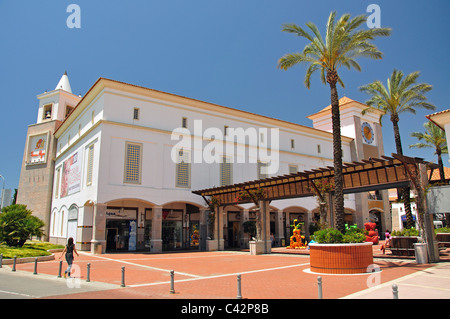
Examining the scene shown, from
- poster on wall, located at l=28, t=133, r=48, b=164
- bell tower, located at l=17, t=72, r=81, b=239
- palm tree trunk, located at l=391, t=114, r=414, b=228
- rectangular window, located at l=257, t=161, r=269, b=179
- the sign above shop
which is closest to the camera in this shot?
palm tree trunk, located at l=391, t=114, r=414, b=228

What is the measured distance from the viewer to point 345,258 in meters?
12.7

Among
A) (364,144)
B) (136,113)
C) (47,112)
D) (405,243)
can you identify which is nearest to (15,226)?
(136,113)

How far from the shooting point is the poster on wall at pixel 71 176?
32.9 m

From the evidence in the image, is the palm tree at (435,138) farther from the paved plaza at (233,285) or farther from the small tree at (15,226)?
the small tree at (15,226)

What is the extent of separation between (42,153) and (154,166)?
25026 millimetres

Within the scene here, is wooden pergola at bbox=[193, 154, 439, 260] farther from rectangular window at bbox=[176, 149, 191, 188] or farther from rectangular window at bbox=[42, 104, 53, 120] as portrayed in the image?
rectangular window at bbox=[42, 104, 53, 120]

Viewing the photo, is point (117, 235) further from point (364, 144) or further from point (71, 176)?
point (364, 144)

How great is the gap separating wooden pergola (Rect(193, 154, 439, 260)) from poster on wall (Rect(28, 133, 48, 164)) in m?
27.2

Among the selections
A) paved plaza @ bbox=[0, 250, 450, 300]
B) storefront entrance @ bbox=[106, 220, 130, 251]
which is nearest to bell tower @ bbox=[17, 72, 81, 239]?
storefront entrance @ bbox=[106, 220, 130, 251]

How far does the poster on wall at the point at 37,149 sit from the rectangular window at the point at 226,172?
26.9 metres

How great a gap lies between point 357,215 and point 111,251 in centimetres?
3276

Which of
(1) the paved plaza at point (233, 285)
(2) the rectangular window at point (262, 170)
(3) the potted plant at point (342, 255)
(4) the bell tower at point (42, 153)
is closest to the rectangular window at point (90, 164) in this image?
(1) the paved plaza at point (233, 285)

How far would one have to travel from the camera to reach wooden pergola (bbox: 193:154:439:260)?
16.2 metres
